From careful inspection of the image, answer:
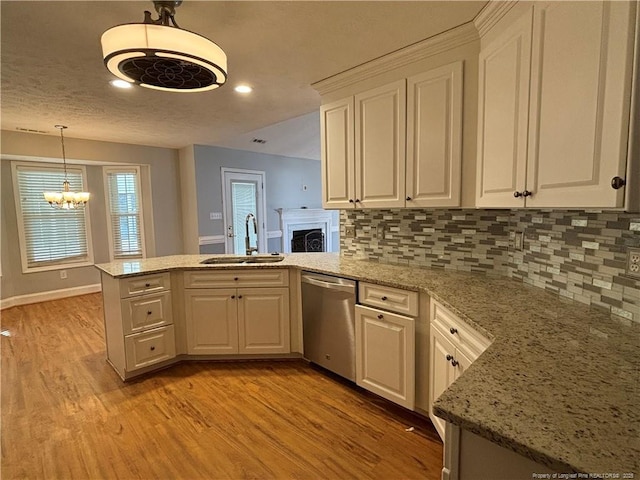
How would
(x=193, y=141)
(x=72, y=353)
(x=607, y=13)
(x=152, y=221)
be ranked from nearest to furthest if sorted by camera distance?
(x=607, y=13) → (x=72, y=353) → (x=193, y=141) → (x=152, y=221)

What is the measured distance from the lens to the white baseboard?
4.59m

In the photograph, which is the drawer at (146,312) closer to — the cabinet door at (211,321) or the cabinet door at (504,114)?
the cabinet door at (211,321)

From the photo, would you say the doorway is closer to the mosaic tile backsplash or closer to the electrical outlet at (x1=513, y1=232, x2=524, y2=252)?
the mosaic tile backsplash

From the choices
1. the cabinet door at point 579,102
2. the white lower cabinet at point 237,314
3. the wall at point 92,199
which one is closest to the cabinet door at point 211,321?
the white lower cabinet at point 237,314

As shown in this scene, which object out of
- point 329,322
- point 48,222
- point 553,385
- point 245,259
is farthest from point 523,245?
point 48,222

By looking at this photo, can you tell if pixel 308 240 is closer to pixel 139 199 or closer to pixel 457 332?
pixel 139 199

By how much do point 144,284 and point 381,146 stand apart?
7.10 feet

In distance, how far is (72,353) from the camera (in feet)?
10.2

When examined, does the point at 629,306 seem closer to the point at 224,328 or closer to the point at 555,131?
the point at 555,131

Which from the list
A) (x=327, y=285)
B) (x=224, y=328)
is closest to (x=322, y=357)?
(x=327, y=285)

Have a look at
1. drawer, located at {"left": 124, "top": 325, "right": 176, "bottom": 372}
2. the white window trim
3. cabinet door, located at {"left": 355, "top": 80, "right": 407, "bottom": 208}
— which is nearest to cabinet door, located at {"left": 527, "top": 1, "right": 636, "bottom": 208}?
cabinet door, located at {"left": 355, "top": 80, "right": 407, "bottom": 208}

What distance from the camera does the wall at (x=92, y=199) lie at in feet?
14.5

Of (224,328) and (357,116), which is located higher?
(357,116)

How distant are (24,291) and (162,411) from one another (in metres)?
4.19
